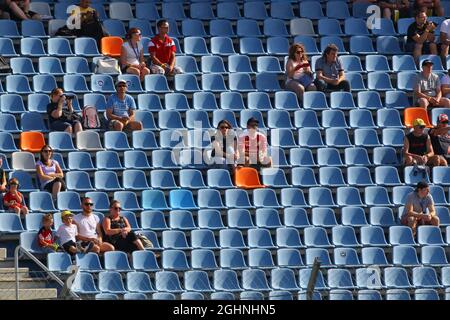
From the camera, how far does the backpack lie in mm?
25141

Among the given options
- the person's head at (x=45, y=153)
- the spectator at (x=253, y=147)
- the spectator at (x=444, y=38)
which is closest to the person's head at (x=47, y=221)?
the person's head at (x=45, y=153)

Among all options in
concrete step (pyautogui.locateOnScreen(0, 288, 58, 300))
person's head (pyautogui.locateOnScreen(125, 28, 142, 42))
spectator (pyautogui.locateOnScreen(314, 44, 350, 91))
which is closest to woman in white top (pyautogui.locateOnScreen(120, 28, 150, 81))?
person's head (pyautogui.locateOnScreen(125, 28, 142, 42))

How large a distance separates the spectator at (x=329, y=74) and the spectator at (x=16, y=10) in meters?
4.04

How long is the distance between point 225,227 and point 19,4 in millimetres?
5070

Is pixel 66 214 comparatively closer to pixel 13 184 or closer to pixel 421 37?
pixel 13 184

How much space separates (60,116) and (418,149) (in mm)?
4763

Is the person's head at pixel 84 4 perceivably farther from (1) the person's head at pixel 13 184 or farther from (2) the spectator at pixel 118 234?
(2) the spectator at pixel 118 234

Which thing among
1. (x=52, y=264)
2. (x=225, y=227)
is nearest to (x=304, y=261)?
(x=225, y=227)

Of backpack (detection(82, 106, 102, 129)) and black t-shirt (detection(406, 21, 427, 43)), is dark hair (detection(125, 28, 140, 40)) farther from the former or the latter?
black t-shirt (detection(406, 21, 427, 43))

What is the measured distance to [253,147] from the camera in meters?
24.9

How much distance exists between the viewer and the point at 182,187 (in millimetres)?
24516

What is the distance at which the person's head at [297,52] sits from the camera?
26.0 meters
